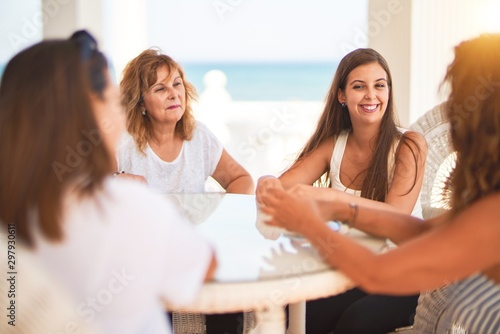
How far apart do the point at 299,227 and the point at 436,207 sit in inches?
44.7

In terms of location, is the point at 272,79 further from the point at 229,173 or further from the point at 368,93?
the point at 368,93

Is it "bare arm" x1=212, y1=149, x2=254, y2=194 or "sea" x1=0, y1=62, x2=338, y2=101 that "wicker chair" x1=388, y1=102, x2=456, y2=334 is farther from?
"sea" x1=0, y1=62, x2=338, y2=101

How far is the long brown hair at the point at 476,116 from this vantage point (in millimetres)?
1113

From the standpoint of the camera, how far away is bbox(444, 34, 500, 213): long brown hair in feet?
3.65

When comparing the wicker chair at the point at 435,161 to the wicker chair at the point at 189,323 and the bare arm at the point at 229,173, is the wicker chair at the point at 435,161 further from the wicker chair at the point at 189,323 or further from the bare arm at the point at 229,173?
the wicker chair at the point at 189,323

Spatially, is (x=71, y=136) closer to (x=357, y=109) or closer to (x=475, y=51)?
(x=475, y=51)

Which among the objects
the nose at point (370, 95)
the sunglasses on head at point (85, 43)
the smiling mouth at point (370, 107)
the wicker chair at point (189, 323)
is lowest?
the wicker chair at point (189, 323)

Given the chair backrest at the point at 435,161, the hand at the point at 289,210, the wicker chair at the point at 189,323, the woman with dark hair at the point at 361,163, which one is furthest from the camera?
the chair backrest at the point at 435,161

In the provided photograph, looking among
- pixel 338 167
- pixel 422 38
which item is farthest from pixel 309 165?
pixel 422 38

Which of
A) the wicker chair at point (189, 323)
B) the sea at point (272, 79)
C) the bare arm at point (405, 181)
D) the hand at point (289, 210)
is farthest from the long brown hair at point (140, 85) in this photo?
the sea at point (272, 79)

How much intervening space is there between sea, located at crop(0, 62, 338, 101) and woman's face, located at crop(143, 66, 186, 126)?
63.4 feet

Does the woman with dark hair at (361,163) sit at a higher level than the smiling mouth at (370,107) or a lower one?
lower

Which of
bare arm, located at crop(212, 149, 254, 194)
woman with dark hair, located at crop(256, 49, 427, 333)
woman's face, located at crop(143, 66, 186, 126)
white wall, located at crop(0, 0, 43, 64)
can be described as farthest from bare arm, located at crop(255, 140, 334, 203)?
white wall, located at crop(0, 0, 43, 64)

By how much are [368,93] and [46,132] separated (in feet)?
4.93
